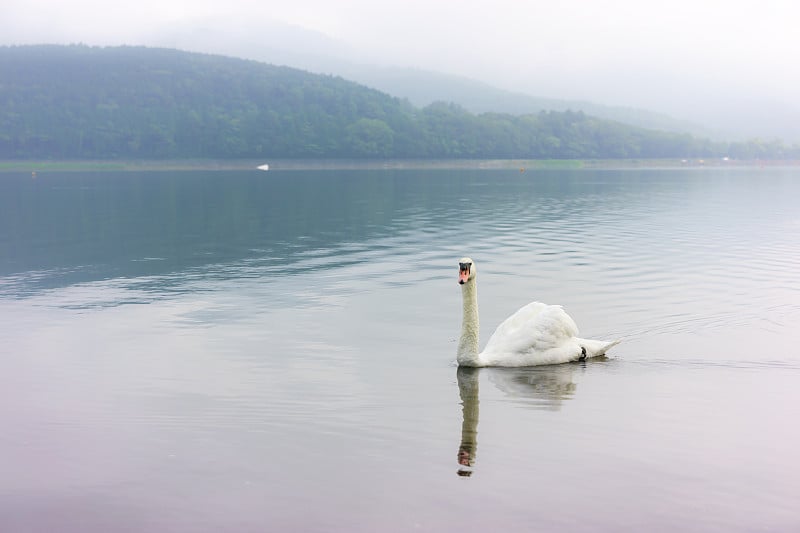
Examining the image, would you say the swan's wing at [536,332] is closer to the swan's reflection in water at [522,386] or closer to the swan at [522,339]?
the swan at [522,339]

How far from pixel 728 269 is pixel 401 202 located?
40.3 m

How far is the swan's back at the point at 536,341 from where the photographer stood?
16234 mm

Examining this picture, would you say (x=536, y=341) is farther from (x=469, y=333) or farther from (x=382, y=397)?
(x=382, y=397)

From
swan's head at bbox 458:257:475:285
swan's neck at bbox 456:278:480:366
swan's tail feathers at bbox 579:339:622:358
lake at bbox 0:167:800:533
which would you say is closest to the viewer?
lake at bbox 0:167:800:533

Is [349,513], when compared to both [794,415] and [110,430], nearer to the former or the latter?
[110,430]

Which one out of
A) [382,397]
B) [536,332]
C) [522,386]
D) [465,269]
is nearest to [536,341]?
[536,332]

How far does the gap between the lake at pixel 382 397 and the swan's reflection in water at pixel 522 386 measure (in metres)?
0.07

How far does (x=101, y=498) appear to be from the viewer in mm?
9844

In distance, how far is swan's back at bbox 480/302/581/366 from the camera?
53.3ft

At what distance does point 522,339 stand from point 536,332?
297 mm

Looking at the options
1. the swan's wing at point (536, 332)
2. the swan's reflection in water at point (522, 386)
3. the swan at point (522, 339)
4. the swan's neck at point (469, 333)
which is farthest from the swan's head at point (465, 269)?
the swan's reflection in water at point (522, 386)

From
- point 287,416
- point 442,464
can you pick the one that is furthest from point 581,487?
point 287,416

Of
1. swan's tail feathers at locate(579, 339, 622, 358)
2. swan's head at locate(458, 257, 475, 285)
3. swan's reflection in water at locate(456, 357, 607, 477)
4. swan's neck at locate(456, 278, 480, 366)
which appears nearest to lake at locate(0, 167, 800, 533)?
swan's reflection in water at locate(456, 357, 607, 477)

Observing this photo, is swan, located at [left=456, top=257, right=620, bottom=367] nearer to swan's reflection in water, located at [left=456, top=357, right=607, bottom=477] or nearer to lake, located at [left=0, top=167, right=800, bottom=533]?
swan's reflection in water, located at [left=456, top=357, right=607, bottom=477]
